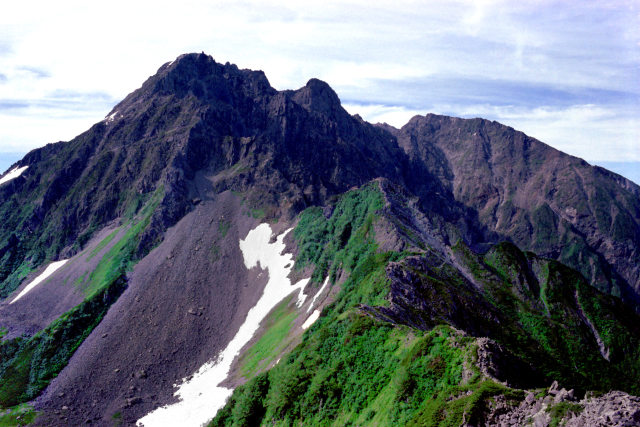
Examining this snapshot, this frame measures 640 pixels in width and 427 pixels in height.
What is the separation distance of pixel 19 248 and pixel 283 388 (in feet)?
584

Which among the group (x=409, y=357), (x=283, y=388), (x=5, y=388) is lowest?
(x=5, y=388)

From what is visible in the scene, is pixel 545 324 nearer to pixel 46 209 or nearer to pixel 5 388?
pixel 5 388

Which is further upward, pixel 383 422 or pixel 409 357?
pixel 409 357

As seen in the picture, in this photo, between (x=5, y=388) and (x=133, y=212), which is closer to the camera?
(x=5, y=388)

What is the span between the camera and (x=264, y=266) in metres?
132

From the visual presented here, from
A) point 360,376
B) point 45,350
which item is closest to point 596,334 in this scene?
point 360,376

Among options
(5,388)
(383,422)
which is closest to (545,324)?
(383,422)

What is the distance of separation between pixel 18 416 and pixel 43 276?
86.4 meters

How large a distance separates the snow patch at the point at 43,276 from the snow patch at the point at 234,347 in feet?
244

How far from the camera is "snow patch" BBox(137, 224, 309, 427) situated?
80438mm

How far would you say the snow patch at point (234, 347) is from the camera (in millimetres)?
80438

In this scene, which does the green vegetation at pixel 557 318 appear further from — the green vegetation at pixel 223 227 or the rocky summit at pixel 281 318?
the green vegetation at pixel 223 227

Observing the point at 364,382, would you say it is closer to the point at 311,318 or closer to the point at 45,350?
the point at 311,318

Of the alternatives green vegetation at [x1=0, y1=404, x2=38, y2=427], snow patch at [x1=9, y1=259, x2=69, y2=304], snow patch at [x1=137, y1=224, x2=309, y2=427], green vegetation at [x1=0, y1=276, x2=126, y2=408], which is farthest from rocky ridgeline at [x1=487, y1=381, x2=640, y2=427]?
snow patch at [x1=9, y1=259, x2=69, y2=304]
